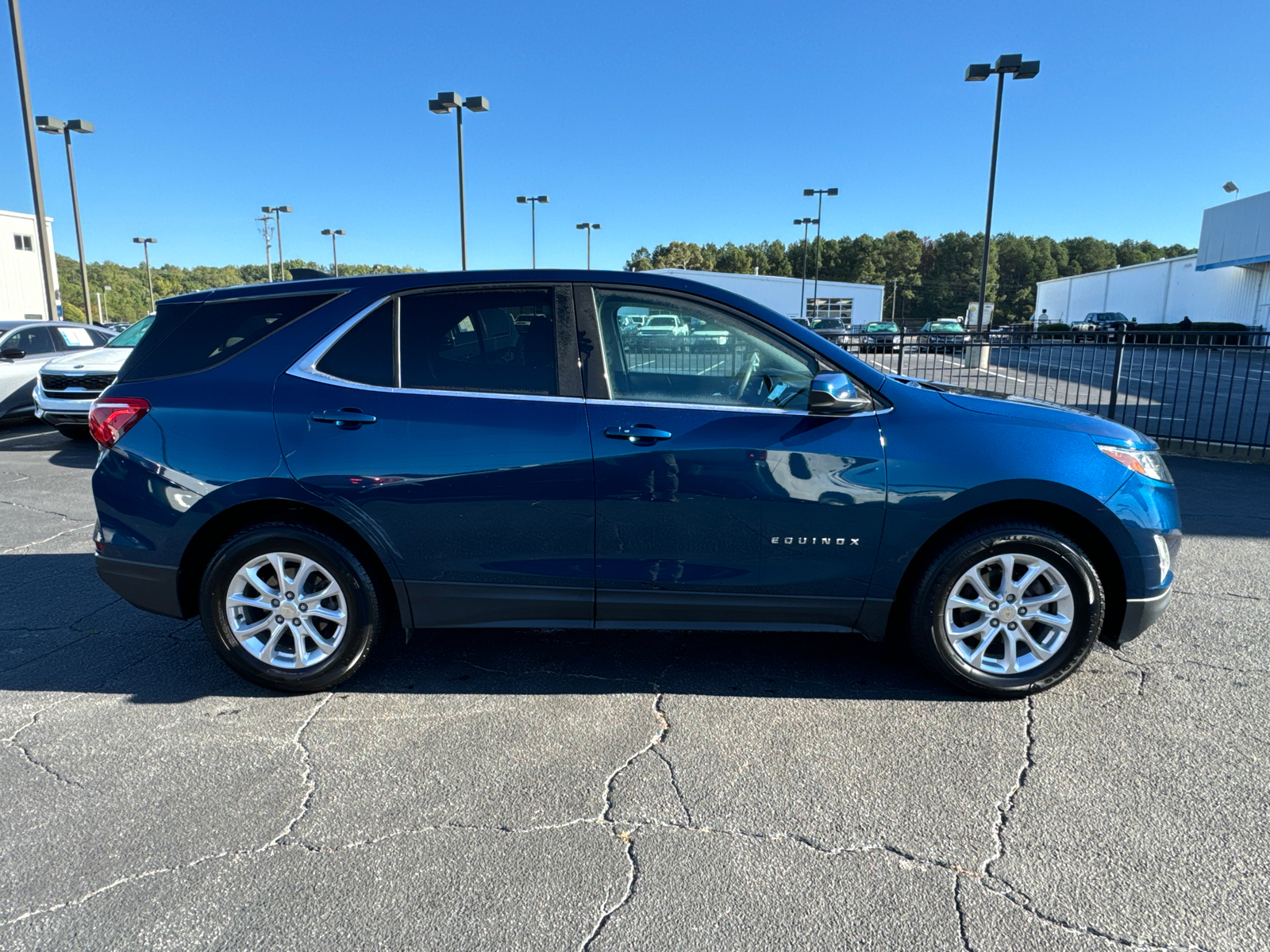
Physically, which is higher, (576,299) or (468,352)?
(576,299)

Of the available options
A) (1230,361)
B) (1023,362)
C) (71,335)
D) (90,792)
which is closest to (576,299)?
(90,792)

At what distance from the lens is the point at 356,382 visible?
11.3 ft

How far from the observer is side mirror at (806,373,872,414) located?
3.22 meters

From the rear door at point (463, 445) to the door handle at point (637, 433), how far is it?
0.13 meters

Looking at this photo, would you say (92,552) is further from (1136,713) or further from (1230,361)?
(1230,361)

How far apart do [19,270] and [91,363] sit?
2064 inches

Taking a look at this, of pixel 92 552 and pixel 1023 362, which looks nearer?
pixel 92 552

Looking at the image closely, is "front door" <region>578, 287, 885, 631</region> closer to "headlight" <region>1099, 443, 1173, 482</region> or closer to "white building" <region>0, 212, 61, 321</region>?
Result: "headlight" <region>1099, 443, 1173, 482</region>

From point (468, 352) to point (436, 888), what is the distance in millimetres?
2049

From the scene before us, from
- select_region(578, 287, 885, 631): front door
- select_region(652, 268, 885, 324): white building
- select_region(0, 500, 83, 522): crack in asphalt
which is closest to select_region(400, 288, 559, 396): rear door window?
select_region(578, 287, 885, 631): front door

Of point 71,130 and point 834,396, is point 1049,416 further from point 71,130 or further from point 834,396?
point 71,130

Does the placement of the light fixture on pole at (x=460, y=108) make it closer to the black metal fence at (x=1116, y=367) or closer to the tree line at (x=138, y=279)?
the black metal fence at (x=1116, y=367)

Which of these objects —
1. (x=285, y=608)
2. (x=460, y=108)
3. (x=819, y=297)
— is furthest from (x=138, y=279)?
(x=285, y=608)

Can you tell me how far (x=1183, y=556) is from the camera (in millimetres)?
5574
